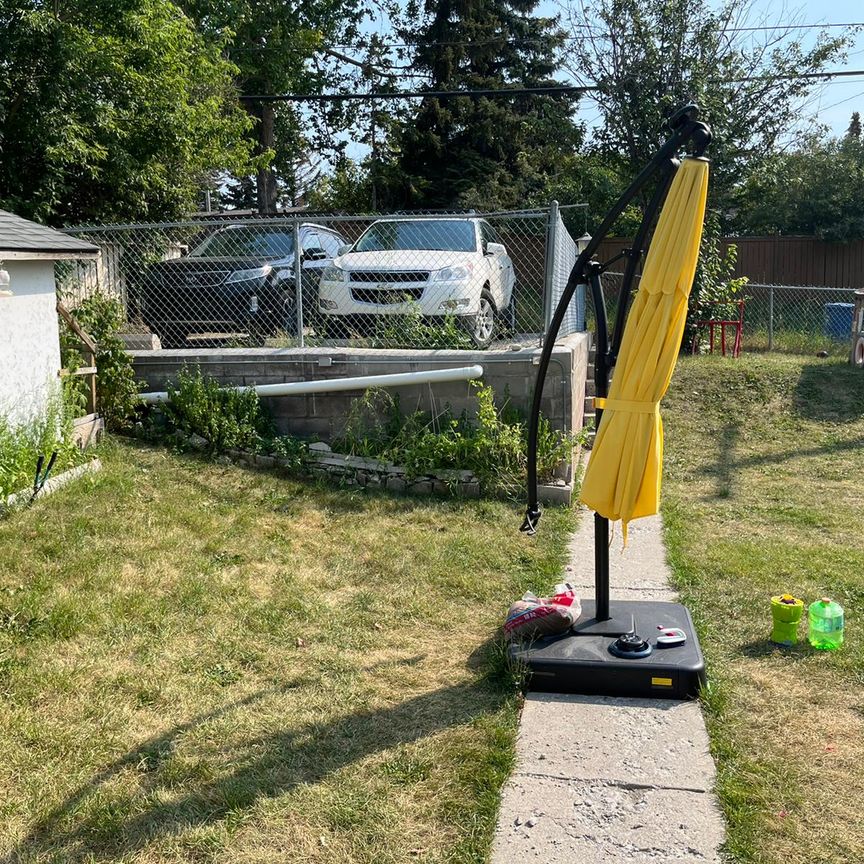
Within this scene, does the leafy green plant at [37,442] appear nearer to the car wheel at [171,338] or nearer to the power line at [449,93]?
the car wheel at [171,338]

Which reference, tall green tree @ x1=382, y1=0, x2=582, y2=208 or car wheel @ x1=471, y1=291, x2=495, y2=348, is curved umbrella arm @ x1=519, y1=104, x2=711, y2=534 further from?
tall green tree @ x1=382, y1=0, x2=582, y2=208

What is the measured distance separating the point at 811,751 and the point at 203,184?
14.6m

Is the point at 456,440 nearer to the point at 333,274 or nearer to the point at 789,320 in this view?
the point at 333,274

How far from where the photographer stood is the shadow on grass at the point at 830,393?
995 cm

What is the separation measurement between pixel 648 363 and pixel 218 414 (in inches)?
185

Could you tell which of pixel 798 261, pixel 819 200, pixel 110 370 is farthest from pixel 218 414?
pixel 819 200

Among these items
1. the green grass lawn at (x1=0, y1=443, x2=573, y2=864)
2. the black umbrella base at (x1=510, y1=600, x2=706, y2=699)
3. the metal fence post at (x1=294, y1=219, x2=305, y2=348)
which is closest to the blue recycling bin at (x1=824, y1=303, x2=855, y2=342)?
the metal fence post at (x1=294, y1=219, x2=305, y2=348)

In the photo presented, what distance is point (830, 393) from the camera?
1051cm

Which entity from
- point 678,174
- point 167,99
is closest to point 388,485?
point 678,174

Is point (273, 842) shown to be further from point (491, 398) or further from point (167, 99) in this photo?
point (167, 99)

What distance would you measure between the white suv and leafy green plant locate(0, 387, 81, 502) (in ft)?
8.34

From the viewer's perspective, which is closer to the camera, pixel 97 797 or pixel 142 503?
pixel 97 797

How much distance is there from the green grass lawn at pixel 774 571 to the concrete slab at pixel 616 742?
11 cm

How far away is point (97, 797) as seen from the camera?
3123 millimetres
